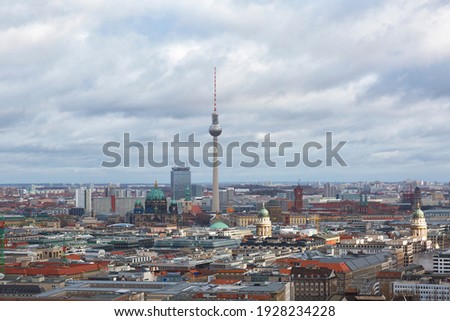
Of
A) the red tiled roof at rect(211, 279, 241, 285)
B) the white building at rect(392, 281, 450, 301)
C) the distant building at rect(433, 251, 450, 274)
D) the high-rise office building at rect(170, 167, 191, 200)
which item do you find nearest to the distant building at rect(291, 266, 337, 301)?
the red tiled roof at rect(211, 279, 241, 285)

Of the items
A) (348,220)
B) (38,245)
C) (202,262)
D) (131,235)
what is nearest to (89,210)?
(348,220)

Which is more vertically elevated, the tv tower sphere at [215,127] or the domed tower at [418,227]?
the tv tower sphere at [215,127]

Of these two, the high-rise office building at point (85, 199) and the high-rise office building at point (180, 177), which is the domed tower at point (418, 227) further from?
the high-rise office building at point (180, 177)

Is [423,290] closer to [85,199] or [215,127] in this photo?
[215,127]

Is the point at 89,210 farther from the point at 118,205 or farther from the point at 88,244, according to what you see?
the point at 88,244

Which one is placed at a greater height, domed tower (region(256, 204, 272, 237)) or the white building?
domed tower (region(256, 204, 272, 237))

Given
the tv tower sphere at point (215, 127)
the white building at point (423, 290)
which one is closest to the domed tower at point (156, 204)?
the tv tower sphere at point (215, 127)

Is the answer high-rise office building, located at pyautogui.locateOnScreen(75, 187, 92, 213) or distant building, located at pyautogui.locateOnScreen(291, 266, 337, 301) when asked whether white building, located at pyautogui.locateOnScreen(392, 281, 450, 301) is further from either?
high-rise office building, located at pyautogui.locateOnScreen(75, 187, 92, 213)

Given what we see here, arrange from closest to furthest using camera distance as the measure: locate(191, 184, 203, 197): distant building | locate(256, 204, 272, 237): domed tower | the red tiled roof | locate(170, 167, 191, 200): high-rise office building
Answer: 1. the red tiled roof
2. locate(256, 204, 272, 237): domed tower
3. locate(170, 167, 191, 200): high-rise office building
4. locate(191, 184, 203, 197): distant building

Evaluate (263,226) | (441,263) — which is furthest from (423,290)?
(263,226)

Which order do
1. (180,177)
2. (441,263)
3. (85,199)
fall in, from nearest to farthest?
→ (441,263)
(85,199)
(180,177)

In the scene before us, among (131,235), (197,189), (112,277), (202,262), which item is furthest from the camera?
(197,189)
